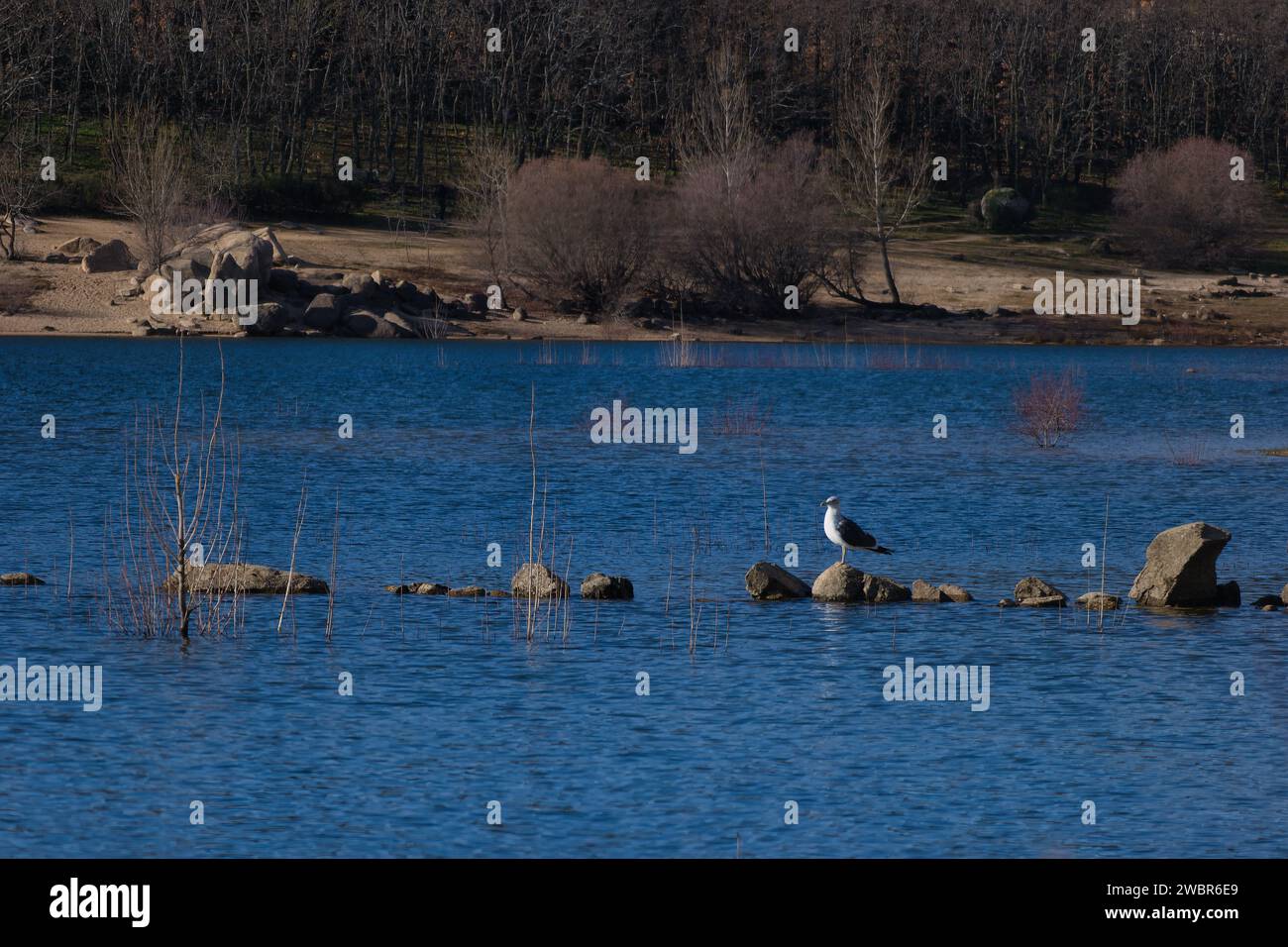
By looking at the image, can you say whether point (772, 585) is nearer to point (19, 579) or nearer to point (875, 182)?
point (19, 579)

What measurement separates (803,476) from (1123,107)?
4827 inches

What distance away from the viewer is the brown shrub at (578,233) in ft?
319

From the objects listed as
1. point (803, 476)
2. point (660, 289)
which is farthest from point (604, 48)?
point (803, 476)

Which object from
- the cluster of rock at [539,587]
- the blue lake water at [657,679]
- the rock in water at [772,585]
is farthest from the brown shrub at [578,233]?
the rock in water at [772,585]

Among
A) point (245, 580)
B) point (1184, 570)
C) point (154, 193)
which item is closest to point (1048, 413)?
point (1184, 570)

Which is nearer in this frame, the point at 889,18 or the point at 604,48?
the point at 604,48

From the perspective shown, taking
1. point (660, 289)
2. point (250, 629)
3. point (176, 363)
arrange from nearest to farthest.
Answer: point (250, 629) < point (176, 363) < point (660, 289)

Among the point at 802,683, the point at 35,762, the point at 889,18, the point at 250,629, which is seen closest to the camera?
the point at 35,762

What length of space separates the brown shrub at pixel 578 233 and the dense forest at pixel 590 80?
20523 mm

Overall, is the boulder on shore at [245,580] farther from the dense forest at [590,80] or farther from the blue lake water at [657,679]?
the dense forest at [590,80]

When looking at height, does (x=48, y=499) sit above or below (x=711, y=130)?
below

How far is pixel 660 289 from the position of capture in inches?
3994

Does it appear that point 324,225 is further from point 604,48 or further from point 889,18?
point 889,18

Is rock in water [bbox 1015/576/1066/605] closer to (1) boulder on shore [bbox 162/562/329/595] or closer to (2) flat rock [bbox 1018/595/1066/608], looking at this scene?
(2) flat rock [bbox 1018/595/1066/608]
